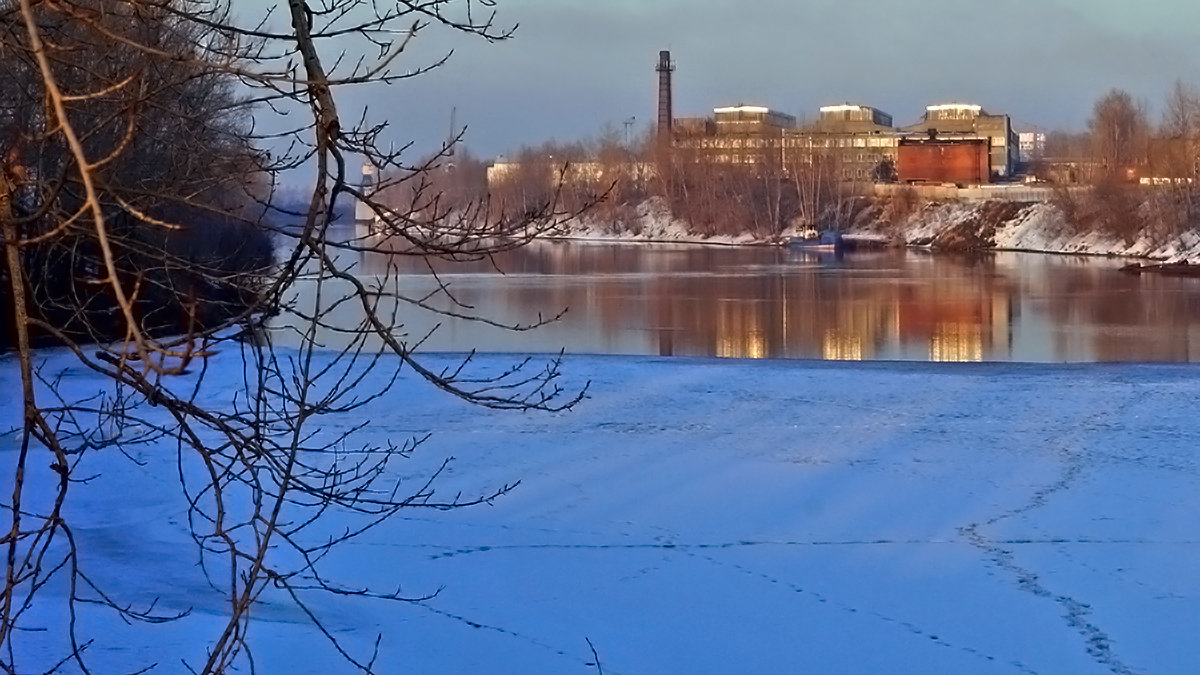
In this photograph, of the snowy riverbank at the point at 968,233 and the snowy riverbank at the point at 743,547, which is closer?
the snowy riverbank at the point at 743,547

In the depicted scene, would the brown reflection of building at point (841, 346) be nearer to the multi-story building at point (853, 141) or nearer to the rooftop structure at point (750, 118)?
the multi-story building at point (853, 141)

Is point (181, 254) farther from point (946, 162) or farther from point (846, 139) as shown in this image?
point (846, 139)

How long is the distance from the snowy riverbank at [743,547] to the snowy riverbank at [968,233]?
29.3 m

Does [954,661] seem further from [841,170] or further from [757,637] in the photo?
[841,170]

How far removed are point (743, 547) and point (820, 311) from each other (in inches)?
586

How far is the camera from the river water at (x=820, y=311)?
1622 centimetres

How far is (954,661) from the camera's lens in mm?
5016

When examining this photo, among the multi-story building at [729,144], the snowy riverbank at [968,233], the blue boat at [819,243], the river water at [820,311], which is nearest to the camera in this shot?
the river water at [820,311]

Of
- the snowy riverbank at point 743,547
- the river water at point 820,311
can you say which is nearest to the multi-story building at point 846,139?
the river water at point 820,311

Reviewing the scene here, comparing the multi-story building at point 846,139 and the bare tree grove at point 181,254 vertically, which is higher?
the multi-story building at point 846,139

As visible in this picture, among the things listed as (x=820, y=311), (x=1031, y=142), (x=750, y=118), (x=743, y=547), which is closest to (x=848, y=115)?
(x=750, y=118)

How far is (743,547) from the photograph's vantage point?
6504 millimetres

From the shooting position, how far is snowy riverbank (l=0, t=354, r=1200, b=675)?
5.06m

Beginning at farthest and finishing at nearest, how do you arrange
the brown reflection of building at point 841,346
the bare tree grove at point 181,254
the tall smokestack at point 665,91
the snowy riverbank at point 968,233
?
the tall smokestack at point 665,91 → the snowy riverbank at point 968,233 → the brown reflection of building at point 841,346 → the bare tree grove at point 181,254
